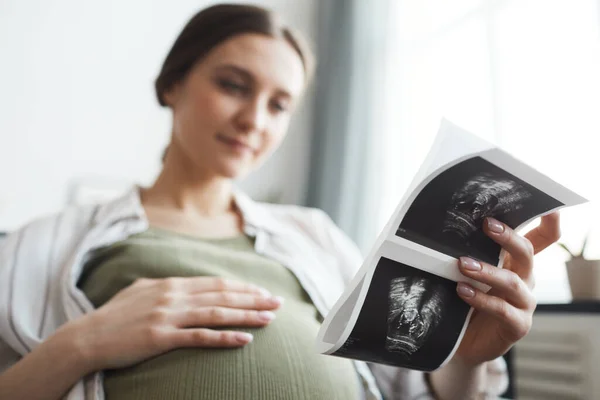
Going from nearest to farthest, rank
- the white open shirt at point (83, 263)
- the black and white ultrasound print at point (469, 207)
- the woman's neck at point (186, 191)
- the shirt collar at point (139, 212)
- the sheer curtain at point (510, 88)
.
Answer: the black and white ultrasound print at point (469, 207), the white open shirt at point (83, 263), the shirt collar at point (139, 212), the woman's neck at point (186, 191), the sheer curtain at point (510, 88)

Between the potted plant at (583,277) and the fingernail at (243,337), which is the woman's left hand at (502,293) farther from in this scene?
the potted plant at (583,277)

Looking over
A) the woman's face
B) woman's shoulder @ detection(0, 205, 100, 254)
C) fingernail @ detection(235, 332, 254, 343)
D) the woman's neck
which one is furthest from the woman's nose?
fingernail @ detection(235, 332, 254, 343)

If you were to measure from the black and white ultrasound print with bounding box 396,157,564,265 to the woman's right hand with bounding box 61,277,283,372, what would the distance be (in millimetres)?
285

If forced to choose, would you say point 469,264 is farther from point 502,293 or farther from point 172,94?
point 172,94

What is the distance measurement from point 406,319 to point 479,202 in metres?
0.16

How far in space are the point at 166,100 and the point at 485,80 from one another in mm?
1124

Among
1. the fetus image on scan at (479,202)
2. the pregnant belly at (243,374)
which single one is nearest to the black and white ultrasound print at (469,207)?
the fetus image on scan at (479,202)

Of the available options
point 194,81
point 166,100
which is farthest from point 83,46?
point 194,81

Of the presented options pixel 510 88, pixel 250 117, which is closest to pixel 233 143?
pixel 250 117

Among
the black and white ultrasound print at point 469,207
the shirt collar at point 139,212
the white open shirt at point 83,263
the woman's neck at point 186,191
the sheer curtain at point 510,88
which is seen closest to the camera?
the black and white ultrasound print at point 469,207

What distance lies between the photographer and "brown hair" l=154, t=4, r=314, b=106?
1.08 metres

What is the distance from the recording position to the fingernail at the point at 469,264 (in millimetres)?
594

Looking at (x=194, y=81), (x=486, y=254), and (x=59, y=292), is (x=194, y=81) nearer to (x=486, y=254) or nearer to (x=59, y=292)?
(x=59, y=292)

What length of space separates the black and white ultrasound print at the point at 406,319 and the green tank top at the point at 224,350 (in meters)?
0.14
